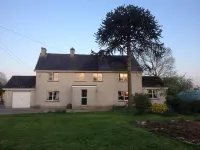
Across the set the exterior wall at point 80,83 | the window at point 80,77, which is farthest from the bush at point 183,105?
the window at point 80,77

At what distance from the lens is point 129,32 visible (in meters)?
30.8

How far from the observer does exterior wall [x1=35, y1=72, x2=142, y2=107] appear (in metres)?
34.7

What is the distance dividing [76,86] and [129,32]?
10.4m

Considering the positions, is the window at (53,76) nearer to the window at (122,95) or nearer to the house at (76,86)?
the house at (76,86)

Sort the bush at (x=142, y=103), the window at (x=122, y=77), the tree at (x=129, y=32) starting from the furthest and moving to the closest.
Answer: the window at (x=122, y=77) < the tree at (x=129, y=32) < the bush at (x=142, y=103)

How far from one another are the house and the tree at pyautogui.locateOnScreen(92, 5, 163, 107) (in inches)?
137

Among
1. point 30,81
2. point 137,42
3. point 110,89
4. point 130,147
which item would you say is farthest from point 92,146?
point 30,81

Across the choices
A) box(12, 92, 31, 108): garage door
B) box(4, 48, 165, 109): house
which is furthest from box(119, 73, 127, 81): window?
box(12, 92, 31, 108): garage door

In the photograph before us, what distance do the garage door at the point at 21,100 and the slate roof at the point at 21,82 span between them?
117cm

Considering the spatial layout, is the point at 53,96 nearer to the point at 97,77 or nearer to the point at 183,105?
the point at 97,77

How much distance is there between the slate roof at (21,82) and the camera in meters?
35.1

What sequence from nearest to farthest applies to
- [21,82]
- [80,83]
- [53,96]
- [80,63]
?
[53,96] < [80,83] < [21,82] < [80,63]

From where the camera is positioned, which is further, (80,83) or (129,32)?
(80,83)

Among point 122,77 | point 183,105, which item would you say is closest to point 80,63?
point 122,77
